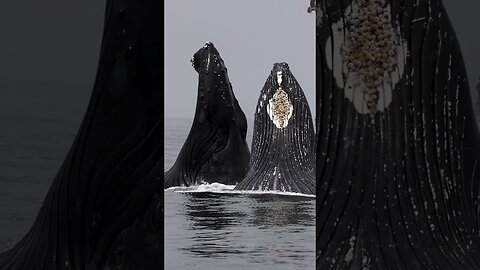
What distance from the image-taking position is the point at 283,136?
52.4 feet

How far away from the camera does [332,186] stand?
795cm

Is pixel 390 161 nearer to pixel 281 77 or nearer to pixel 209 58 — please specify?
pixel 281 77

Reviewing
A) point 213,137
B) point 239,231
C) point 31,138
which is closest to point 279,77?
point 213,137

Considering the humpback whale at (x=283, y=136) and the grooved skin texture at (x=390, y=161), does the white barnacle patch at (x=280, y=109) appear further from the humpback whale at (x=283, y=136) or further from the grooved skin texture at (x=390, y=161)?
the grooved skin texture at (x=390, y=161)

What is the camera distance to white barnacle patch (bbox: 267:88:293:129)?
15.8 meters

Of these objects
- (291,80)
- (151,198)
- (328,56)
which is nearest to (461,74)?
(328,56)

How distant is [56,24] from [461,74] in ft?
11.0

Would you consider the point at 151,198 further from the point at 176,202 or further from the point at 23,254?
the point at 176,202

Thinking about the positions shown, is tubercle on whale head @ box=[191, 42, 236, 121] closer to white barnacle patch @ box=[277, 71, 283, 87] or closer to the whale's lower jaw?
white barnacle patch @ box=[277, 71, 283, 87]

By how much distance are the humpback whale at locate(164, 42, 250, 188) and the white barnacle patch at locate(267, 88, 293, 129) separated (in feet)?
7.16

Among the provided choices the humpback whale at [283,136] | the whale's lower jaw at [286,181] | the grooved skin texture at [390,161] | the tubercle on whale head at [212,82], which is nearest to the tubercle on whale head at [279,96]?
the humpback whale at [283,136]

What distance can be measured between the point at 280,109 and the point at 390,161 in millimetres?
7990

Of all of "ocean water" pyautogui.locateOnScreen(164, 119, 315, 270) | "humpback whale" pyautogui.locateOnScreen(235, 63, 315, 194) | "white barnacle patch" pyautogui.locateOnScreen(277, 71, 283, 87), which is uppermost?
"white barnacle patch" pyautogui.locateOnScreen(277, 71, 283, 87)

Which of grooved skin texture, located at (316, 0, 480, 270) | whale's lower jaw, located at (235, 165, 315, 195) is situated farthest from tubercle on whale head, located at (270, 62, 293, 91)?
grooved skin texture, located at (316, 0, 480, 270)
